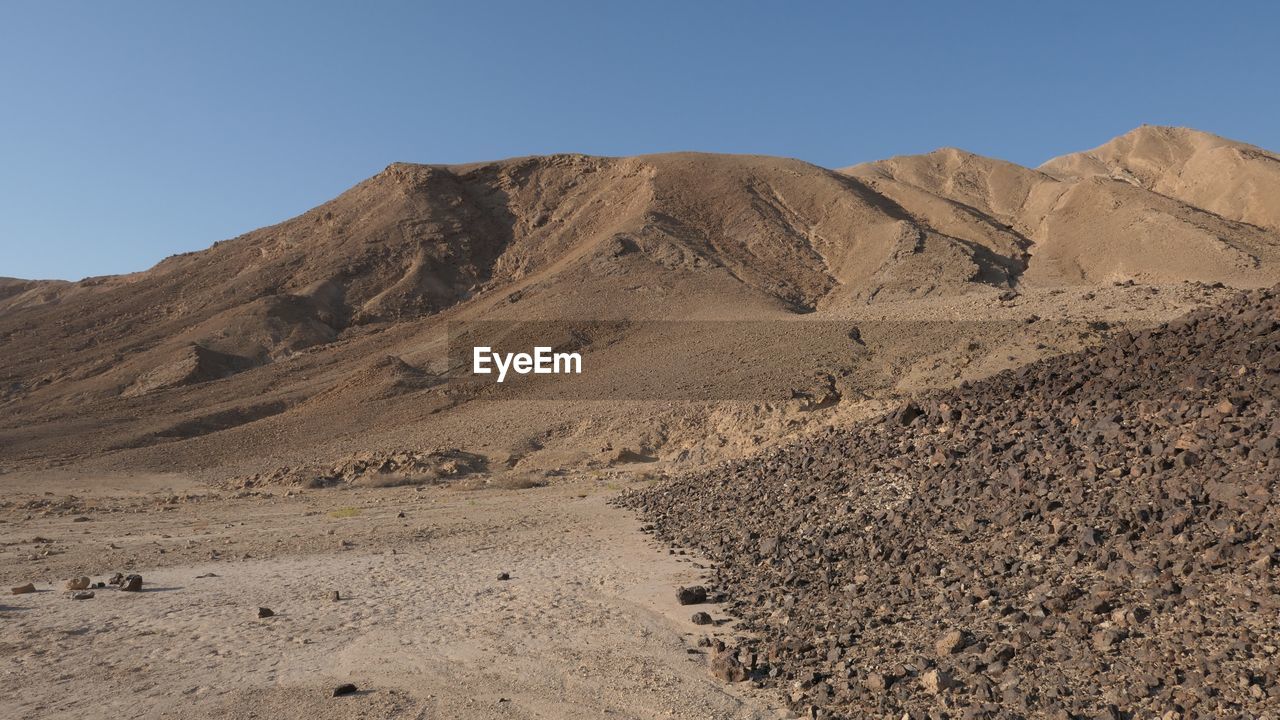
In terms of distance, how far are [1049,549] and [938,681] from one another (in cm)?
193

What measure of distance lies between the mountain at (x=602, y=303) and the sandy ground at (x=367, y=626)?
840 centimetres

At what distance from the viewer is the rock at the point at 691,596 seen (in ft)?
25.5

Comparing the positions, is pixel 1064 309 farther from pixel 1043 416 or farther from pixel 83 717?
pixel 83 717

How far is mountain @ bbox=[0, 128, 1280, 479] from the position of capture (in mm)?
22453

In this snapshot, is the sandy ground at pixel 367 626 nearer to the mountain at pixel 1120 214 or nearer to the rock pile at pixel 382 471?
the rock pile at pixel 382 471

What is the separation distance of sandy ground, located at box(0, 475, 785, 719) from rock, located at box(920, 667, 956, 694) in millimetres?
900

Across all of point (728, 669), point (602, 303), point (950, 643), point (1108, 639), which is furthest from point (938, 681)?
point (602, 303)

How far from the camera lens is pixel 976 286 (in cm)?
3139

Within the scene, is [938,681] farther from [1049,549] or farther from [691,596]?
[691,596]

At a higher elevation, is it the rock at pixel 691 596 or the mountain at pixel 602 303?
the mountain at pixel 602 303

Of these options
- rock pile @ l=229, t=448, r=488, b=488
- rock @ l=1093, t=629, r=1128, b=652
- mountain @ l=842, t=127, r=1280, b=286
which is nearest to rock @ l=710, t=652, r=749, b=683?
rock @ l=1093, t=629, r=1128, b=652

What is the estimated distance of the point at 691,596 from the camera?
25.5 ft

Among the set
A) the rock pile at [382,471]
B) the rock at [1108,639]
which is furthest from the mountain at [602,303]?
the rock at [1108,639]

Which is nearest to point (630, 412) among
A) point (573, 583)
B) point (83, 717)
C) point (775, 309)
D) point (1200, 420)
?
Result: point (775, 309)
